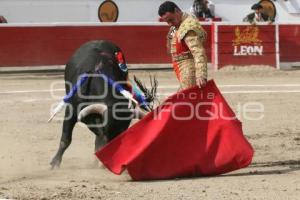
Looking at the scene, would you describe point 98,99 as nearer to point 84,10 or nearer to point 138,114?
point 138,114

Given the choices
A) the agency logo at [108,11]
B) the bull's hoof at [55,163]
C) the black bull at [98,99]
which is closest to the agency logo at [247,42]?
the agency logo at [108,11]

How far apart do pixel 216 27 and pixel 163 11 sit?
9.06 metres

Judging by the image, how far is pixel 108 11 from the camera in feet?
53.8

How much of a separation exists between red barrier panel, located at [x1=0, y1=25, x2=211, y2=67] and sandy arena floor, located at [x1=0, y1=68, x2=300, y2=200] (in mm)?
1750

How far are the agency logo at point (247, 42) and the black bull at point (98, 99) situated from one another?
27.7ft

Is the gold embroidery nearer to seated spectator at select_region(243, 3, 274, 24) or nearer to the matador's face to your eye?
seated spectator at select_region(243, 3, 274, 24)

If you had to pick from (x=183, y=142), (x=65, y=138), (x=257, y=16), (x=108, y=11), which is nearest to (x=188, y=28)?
(x=183, y=142)

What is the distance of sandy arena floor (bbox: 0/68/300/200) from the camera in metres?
4.98

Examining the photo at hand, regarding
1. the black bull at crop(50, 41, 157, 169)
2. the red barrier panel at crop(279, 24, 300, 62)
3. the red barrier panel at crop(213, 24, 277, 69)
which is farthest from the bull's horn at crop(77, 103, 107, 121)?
the red barrier panel at crop(279, 24, 300, 62)

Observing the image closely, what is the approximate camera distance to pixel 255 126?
848 centimetres

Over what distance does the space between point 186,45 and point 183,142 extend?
743 mm

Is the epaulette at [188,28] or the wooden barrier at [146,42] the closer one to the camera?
the epaulette at [188,28]

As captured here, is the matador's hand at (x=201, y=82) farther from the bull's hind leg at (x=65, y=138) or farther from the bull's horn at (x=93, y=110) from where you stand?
the bull's hind leg at (x=65, y=138)

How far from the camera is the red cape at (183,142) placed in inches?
216
